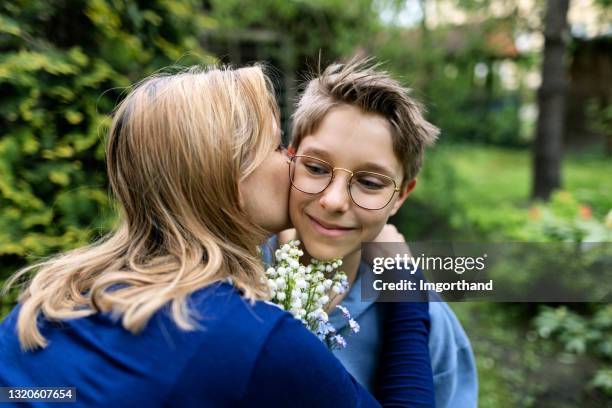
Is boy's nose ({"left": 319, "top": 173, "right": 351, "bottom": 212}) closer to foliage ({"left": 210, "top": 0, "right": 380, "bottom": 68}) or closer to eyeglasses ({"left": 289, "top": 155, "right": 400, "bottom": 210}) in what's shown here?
eyeglasses ({"left": 289, "top": 155, "right": 400, "bottom": 210})

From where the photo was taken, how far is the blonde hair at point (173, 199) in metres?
1.31

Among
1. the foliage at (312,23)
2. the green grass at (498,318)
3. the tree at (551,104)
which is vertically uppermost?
the foliage at (312,23)

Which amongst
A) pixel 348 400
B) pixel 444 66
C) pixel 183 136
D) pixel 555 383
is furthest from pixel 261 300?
pixel 444 66

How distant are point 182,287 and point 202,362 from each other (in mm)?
187

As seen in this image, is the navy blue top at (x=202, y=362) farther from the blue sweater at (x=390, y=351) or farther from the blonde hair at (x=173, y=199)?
the blue sweater at (x=390, y=351)

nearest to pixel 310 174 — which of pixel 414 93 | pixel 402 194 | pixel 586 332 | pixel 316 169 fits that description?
pixel 316 169

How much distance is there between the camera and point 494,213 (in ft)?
21.5

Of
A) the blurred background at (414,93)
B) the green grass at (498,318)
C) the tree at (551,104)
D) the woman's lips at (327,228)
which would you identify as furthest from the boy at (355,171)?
the tree at (551,104)

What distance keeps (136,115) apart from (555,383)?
420 centimetres

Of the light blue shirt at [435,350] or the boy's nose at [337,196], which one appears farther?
the light blue shirt at [435,350]

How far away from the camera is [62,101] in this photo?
8.73 ft

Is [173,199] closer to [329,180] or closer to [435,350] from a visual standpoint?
[329,180]

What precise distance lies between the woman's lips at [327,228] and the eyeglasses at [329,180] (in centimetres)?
9

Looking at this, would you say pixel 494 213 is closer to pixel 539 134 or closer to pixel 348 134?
pixel 539 134
